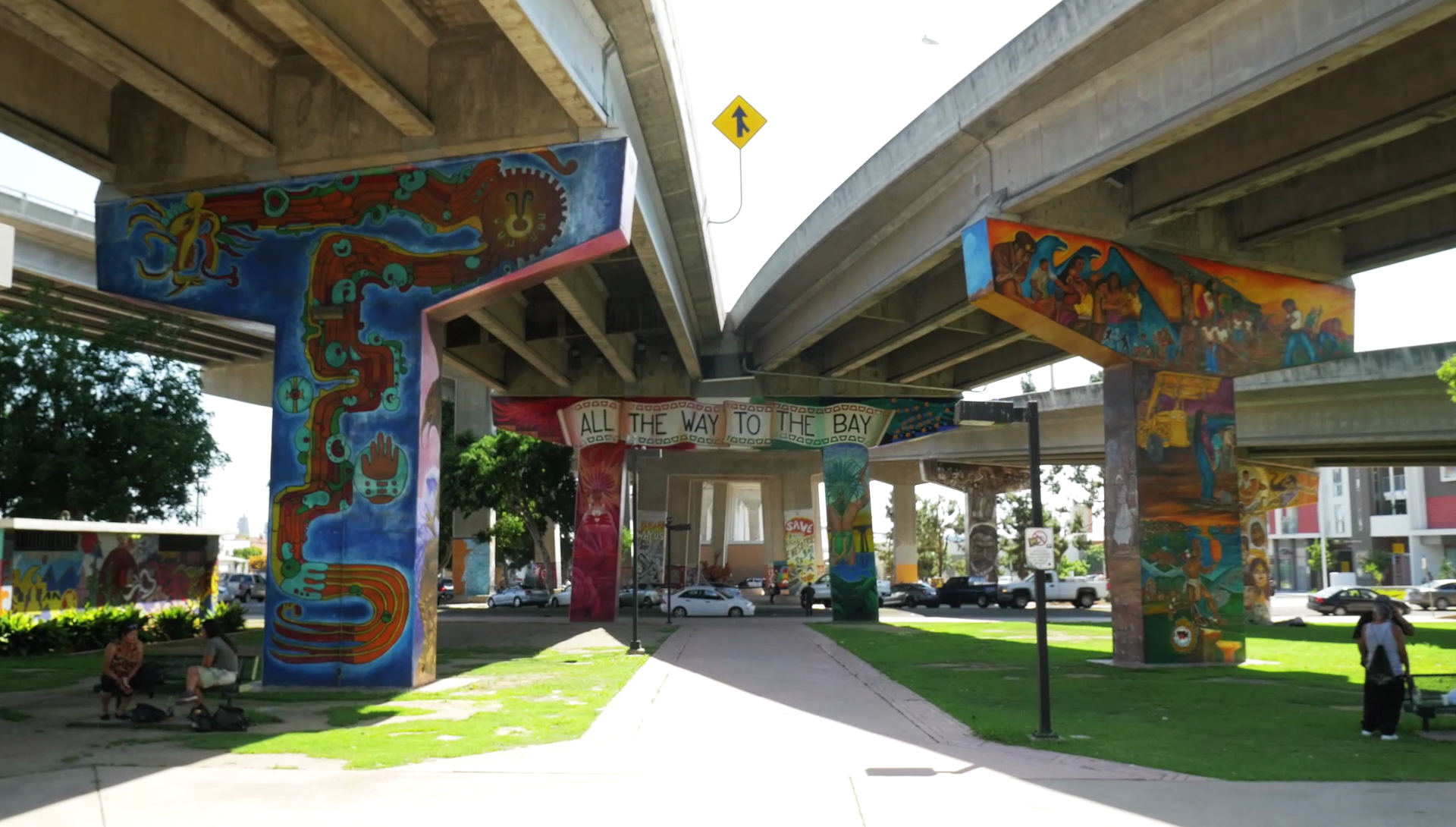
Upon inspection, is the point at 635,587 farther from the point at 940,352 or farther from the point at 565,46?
the point at 565,46

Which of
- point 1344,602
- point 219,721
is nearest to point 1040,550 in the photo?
point 219,721

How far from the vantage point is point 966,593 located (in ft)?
183

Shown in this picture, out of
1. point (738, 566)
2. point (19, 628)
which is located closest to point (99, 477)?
point (19, 628)

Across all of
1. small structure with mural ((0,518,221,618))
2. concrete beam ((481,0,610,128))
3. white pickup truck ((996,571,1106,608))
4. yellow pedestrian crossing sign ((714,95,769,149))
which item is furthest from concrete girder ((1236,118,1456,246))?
white pickup truck ((996,571,1106,608))

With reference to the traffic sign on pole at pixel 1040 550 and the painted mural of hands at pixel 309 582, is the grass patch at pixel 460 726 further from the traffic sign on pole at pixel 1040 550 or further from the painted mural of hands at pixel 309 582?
the traffic sign on pole at pixel 1040 550

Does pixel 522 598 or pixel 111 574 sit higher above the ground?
pixel 111 574

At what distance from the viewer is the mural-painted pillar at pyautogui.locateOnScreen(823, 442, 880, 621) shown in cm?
3891

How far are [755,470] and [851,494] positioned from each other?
21.4m

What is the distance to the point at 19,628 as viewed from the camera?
2448 cm

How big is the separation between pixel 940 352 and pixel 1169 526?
12.8 m

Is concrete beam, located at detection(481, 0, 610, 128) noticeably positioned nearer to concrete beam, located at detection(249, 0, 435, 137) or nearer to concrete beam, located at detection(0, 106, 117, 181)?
concrete beam, located at detection(249, 0, 435, 137)

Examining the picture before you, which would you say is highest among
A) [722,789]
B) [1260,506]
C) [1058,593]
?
[1260,506]

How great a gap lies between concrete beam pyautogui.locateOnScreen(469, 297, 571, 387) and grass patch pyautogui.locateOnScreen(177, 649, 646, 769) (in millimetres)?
9491

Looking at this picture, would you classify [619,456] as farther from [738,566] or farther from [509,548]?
[738,566]
